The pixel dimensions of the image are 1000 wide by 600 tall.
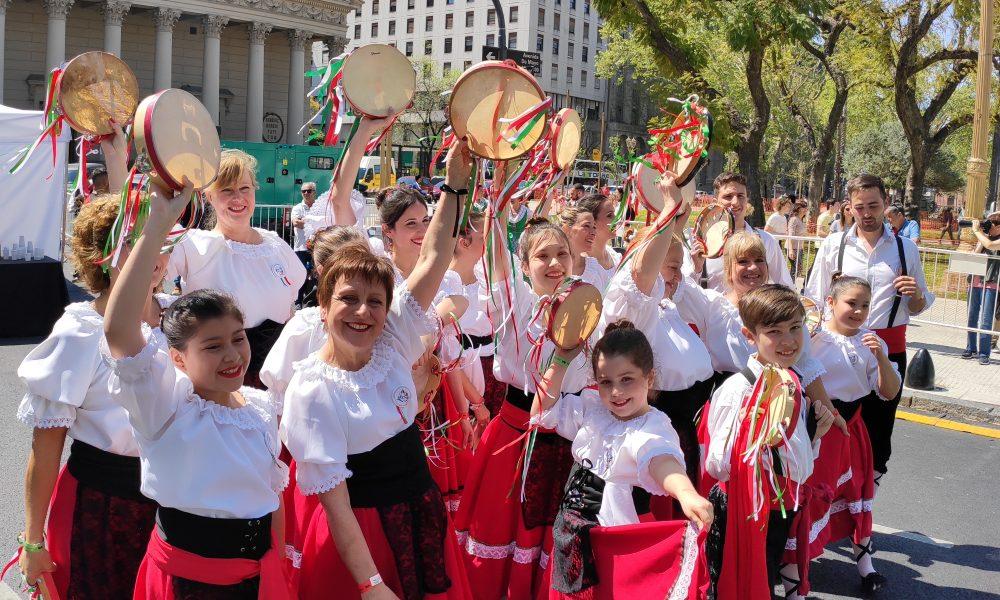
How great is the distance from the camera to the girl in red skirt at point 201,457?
2.41 m

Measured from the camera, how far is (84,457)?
2.95 m

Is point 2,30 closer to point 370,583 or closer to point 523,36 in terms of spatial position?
point 523,36

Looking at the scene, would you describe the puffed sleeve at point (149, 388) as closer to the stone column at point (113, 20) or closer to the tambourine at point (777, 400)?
the tambourine at point (777, 400)

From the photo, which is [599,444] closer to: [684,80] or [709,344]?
[709,344]

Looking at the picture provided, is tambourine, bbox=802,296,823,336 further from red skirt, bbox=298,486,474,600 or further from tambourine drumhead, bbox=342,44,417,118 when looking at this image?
red skirt, bbox=298,486,474,600

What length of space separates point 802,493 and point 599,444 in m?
1.16

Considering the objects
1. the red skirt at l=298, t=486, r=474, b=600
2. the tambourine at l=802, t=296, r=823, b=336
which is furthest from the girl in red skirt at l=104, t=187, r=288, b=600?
the tambourine at l=802, t=296, r=823, b=336

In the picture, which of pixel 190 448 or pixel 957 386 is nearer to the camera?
pixel 190 448

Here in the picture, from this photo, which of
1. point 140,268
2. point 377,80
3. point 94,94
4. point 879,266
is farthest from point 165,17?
point 140,268

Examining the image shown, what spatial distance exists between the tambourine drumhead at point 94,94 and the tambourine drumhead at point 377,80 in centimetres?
82

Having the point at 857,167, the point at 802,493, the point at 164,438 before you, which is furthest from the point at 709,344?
the point at 857,167

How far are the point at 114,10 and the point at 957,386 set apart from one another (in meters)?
51.2

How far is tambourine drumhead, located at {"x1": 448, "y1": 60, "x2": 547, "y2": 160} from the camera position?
257 cm

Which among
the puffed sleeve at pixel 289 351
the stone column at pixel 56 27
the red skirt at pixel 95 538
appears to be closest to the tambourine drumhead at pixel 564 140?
the puffed sleeve at pixel 289 351
